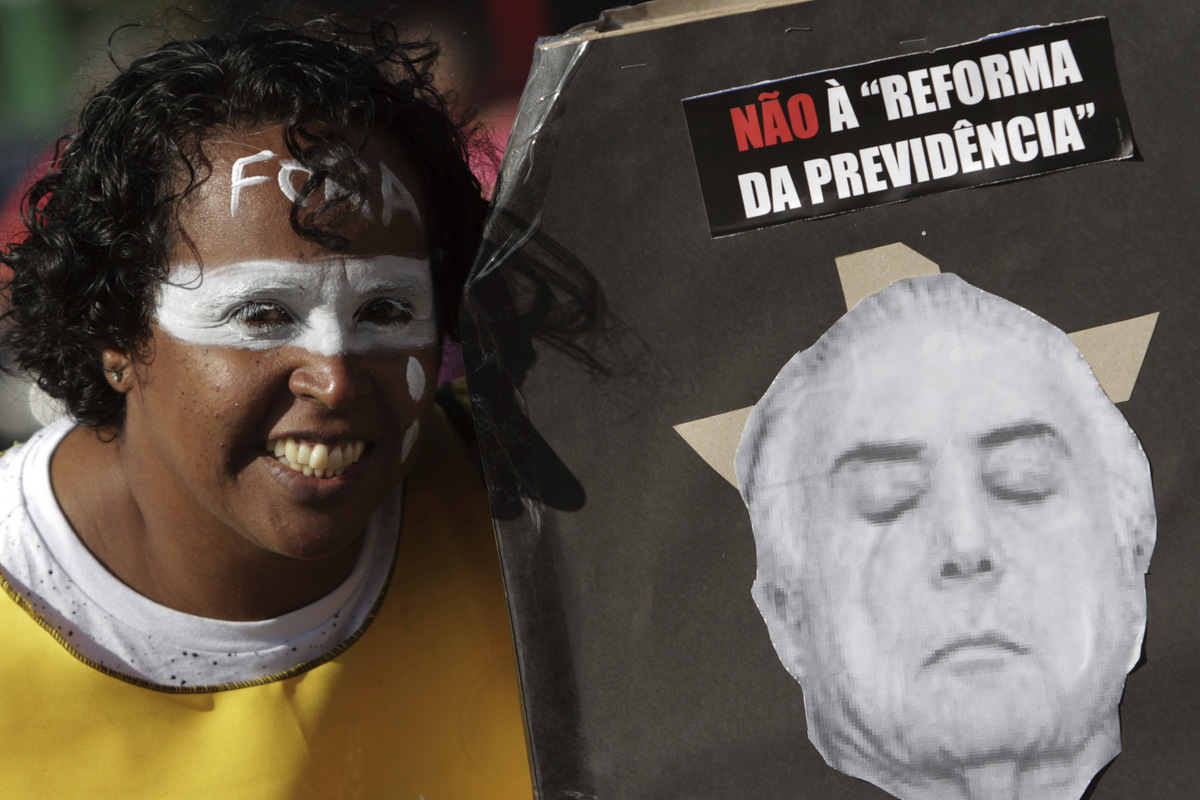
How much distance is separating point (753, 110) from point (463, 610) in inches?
27.3

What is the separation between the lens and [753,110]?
39.4 inches

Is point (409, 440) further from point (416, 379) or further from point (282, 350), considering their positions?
point (282, 350)

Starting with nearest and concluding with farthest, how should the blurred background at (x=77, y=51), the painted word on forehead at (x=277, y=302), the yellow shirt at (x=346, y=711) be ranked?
1. the painted word on forehead at (x=277, y=302)
2. the yellow shirt at (x=346, y=711)
3. the blurred background at (x=77, y=51)

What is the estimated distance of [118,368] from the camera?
1.09 metres

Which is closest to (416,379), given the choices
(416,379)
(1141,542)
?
(416,379)

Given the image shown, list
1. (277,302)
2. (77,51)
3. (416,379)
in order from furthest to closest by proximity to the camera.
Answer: (77,51), (416,379), (277,302)

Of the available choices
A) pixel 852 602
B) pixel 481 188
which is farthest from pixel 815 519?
pixel 481 188

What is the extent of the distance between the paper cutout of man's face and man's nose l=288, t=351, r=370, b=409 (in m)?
0.44

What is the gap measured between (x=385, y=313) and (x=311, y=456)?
0.17 meters

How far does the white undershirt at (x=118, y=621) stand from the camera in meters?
1.09

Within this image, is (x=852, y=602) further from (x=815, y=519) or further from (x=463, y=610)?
(x=463, y=610)

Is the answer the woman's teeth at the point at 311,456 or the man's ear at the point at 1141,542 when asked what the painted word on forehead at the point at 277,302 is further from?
the man's ear at the point at 1141,542

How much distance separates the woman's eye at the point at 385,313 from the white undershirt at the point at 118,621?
0.37 meters

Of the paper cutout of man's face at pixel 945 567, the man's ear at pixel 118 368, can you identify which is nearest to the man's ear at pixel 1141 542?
the paper cutout of man's face at pixel 945 567
